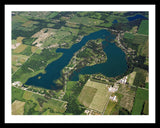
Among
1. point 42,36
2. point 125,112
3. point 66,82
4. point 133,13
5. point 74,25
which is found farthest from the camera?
point 133,13

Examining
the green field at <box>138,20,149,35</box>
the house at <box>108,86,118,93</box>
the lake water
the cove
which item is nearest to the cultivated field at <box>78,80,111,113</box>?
the house at <box>108,86,118,93</box>

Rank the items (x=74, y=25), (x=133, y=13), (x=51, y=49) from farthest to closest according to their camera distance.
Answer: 1. (x=133, y=13)
2. (x=74, y=25)
3. (x=51, y=49)

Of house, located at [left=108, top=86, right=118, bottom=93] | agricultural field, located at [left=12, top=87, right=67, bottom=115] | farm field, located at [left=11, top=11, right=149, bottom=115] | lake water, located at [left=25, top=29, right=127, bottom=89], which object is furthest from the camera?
lake water, located at [left=25, top=29, right=127, bottom=89]

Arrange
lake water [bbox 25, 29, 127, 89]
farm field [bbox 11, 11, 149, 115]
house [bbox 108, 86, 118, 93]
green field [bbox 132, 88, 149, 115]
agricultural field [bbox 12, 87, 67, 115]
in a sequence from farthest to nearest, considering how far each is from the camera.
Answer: lake water [bbox 25, 29, 127, 89] → house [bbox 108, 86, 118, 93] → farm field [bbox 11, 11, 149, 115] → agricultural field [bbox 12, 87, 67, 115] → green field [bbox 132, 88, 149, 115]

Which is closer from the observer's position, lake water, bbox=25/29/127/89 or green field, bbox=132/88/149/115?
green field, bbox=132/88/149/115

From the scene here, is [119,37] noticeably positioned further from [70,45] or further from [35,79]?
[35,79]

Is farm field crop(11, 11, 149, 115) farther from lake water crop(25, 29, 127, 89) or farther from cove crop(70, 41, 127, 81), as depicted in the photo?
cove crop(70, 41, 127, 81)

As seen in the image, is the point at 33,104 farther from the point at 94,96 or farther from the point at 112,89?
the point at 112,89

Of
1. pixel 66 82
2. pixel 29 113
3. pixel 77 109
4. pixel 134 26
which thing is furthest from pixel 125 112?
pixel 134 26

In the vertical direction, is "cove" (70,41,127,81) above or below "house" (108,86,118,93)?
above
